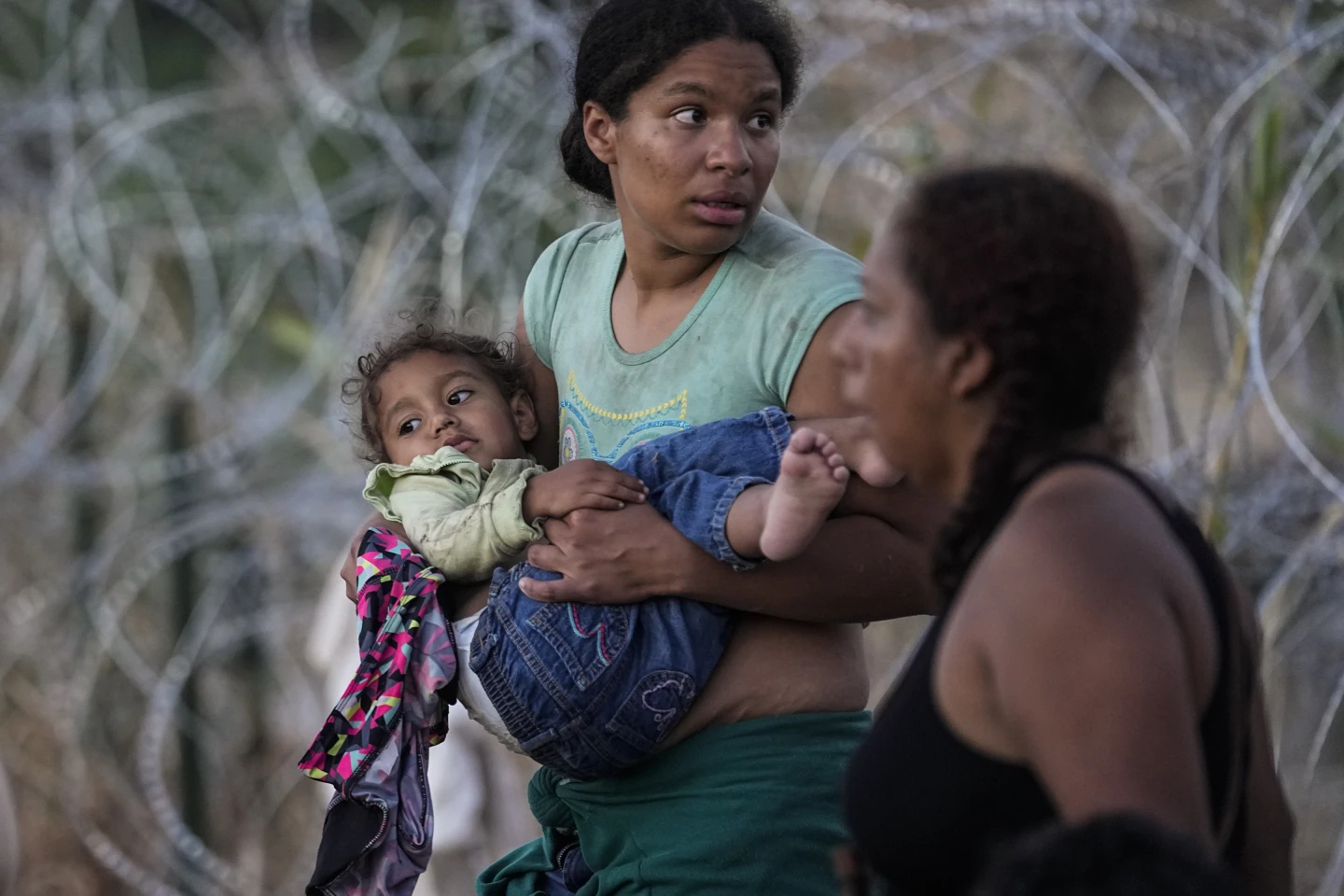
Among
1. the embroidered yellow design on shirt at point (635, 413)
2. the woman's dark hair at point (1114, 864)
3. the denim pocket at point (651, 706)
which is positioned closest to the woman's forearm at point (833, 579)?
the denim pocket at point (651, 706)

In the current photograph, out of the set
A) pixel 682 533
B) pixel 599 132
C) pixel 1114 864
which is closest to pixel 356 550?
pixel 682 533

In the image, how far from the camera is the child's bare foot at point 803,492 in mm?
1930

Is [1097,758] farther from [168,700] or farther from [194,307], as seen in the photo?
[194,307]

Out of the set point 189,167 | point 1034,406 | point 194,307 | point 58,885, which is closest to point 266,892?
point 58,885

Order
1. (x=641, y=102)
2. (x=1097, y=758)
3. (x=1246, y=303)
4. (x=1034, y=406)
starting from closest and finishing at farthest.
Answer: (x=1097, y=758) → (x=1034, y=406) → (x=641, y=102) → (x=1246, y=303)

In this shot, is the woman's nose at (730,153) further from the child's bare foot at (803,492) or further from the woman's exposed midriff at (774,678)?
the woman's exposed midriff at (774,678)

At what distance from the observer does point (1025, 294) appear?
146cm

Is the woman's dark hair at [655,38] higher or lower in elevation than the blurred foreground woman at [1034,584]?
higher

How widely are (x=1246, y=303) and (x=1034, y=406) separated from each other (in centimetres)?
259

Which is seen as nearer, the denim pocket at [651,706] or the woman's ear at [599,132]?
the denim pocket at [651,706]

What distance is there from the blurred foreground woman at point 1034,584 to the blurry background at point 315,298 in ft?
7.76

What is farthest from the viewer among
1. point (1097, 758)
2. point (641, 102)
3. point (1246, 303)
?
point (1246, 303)

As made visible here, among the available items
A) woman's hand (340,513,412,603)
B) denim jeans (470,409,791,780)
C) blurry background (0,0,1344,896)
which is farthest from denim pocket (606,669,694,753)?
blurry background (0,0,1344,896)

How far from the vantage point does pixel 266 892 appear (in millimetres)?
5301
